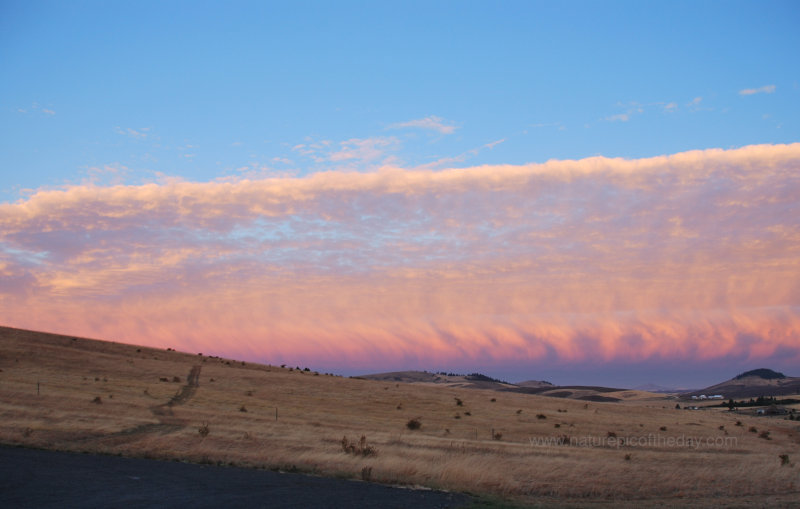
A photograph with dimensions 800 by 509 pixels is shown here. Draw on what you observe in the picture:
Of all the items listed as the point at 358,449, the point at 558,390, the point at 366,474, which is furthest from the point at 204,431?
the point at 558,390

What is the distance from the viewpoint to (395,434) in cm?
3719

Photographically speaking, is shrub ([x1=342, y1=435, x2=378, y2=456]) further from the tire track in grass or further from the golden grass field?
the tire track in grass

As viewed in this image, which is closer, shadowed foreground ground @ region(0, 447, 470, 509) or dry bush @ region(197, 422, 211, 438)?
shadowed foreground ground @ region(0, 447, 470, 509)

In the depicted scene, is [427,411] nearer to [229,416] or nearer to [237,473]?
[229,416]

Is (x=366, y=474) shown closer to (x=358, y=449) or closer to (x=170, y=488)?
(x=358, y=449)

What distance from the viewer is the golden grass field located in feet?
79.1

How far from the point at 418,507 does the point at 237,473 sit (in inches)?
347

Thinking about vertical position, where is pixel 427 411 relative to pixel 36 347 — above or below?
below

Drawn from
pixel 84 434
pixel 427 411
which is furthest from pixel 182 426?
pixel 427 411

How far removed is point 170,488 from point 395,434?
63.3ft

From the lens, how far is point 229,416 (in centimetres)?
3909

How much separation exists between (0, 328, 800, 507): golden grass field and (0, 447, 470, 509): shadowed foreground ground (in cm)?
211

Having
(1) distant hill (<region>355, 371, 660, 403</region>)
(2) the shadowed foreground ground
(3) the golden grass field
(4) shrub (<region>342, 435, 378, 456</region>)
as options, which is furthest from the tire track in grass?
(1) distant hill (<region>355, 371, 660, 403</region>)

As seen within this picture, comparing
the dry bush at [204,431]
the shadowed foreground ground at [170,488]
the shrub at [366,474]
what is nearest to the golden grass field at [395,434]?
the shrub at [366,474]
